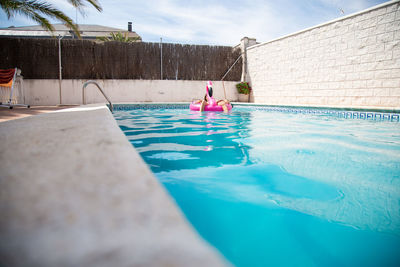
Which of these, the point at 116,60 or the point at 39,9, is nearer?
the point at 39,9

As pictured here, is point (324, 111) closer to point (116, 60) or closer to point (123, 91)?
point (123, 91)

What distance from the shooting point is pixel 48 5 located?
6430mm

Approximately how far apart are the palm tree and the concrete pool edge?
7.57m

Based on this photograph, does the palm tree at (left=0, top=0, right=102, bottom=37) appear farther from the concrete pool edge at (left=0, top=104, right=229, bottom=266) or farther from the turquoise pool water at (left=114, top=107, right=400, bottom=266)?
the concrete pool edge at (left=0, top=104, right=229, bottom=266)

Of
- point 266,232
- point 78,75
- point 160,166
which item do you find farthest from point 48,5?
point 266,232

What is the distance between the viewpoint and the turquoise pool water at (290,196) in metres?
1.14

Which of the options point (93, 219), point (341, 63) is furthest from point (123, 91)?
point (93, 219)

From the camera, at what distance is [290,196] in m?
1.65

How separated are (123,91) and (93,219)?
447 inches

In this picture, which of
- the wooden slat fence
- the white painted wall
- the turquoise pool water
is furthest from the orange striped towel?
the turquoise pool water

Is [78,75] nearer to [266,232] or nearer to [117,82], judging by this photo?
[117,82]

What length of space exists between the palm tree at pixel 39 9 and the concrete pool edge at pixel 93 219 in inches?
298

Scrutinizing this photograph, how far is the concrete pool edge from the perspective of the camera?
9.9 inches

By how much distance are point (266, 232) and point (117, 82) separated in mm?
10846
